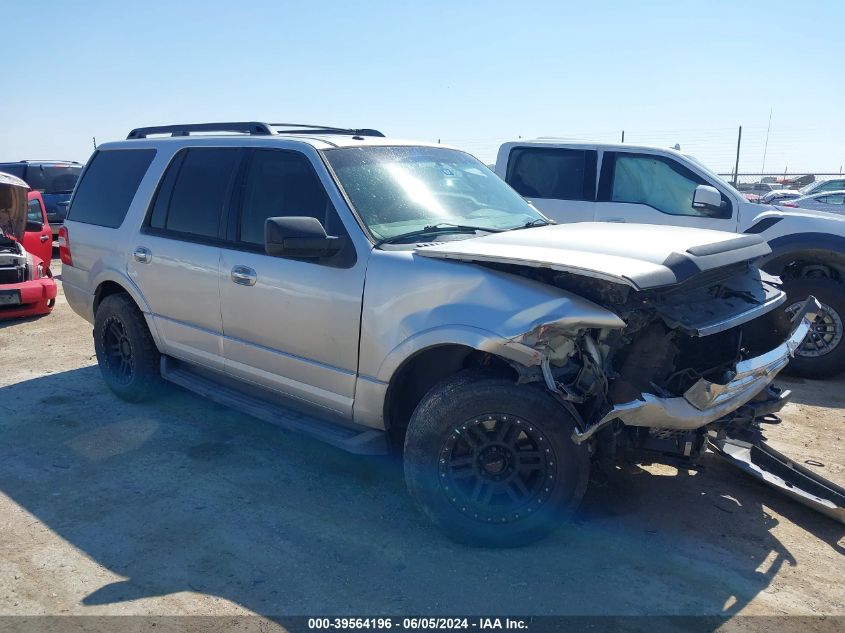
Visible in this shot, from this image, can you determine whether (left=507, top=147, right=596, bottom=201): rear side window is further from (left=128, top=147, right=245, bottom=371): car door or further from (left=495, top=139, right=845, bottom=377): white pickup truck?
(left=128, top=147, right=245, bottom=371): car door

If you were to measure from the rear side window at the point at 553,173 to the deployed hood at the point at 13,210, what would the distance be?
6.17m

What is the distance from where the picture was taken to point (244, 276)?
419cm

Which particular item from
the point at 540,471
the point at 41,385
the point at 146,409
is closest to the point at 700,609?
the point at 540,471

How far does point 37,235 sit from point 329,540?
769 cm

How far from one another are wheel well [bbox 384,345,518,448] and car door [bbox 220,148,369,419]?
0.25 m

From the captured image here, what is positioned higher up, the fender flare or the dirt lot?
the fender flare

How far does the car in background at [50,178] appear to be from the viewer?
44.9 ft

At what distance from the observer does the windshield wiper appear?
3744 mm

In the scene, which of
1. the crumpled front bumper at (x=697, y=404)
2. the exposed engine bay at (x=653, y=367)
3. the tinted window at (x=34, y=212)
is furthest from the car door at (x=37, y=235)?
the crumpled front bumper at (x=697, y=404)

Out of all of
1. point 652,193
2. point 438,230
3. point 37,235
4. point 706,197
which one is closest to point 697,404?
point 438,230

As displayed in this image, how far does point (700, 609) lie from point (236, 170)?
3583 mm

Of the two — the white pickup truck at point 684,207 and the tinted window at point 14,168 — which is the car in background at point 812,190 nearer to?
the white pickup truck at point 684,207

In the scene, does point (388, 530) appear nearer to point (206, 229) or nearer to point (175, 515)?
point (175, 515)

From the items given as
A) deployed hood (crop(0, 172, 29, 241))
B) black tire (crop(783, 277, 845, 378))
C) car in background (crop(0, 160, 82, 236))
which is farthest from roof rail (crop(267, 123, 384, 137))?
car in background (crop(0, 160, 82, 236))
